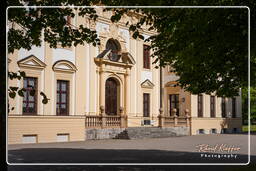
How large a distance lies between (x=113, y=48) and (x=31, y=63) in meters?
7.75

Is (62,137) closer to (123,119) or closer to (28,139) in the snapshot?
(28,139)

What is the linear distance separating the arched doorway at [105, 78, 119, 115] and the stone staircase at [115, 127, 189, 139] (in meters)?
1.97

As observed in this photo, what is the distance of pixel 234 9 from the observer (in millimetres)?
7867

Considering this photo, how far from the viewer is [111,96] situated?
26766 millimetres

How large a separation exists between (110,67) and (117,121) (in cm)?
375

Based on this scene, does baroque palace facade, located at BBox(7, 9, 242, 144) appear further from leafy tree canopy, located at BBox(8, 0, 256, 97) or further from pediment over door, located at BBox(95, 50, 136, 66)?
leafy tree canopy, located at BBox(8, 0, 256, 97)

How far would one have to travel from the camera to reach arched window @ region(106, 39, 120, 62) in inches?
1035

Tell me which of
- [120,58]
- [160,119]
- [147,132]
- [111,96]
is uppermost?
[120,58]

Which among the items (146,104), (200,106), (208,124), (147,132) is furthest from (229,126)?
(147,132)

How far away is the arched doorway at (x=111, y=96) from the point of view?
86.1 feet

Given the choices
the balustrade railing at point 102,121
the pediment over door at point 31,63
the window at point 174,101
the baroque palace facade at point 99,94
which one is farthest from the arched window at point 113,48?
the window at point 174,101
